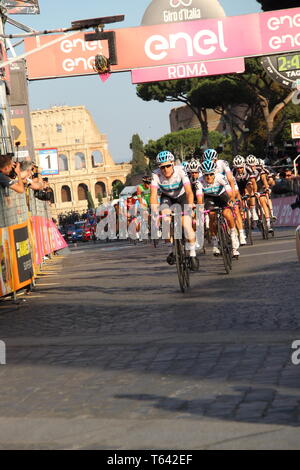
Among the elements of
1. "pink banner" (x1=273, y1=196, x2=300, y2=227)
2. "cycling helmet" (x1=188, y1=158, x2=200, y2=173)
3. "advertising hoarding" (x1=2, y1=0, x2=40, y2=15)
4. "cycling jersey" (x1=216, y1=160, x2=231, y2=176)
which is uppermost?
"advertising hoarding" (x1=2, y1=0, x2=40, y2=15)

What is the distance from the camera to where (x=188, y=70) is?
28.9 metres

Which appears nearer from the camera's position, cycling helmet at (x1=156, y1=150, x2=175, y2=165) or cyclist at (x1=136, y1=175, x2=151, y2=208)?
cycling helmet at (x1=156, y1=150, x2=175, y2=165)

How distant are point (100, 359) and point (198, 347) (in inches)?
30.8

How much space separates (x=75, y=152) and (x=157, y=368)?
619 ft

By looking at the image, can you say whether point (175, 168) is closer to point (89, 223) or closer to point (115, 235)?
point (115, 235)

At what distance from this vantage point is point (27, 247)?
45.6 feet

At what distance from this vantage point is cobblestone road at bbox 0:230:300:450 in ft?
17.1

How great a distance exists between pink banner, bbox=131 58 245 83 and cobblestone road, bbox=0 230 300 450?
52.3ft

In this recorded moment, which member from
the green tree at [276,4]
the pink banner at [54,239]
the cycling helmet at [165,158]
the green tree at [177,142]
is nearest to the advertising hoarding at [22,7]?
the pink banner at [54,239]

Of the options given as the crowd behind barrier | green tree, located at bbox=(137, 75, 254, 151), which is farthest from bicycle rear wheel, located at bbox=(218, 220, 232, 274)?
green tree, located at bbox=(137, 75, 254, 151)

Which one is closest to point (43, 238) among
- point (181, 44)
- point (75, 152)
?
point (181, 44)

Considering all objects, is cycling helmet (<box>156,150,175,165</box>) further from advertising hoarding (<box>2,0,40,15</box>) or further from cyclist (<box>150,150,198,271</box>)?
advertising hoarding (<box>2,0,40,15</box>)

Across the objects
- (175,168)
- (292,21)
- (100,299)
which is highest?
(292,21)
